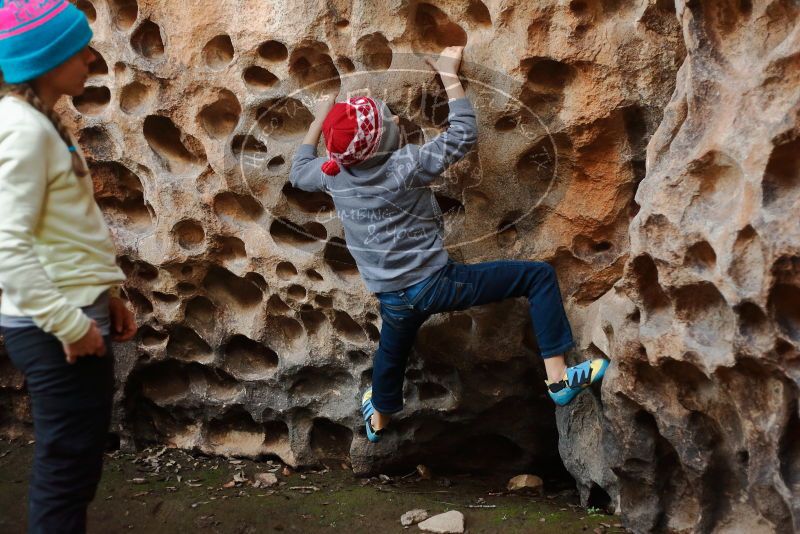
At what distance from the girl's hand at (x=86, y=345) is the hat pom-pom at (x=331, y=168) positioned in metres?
0.99

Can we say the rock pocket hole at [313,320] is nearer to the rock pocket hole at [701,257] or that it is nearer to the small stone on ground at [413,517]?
the small stone on ground at [413,517]

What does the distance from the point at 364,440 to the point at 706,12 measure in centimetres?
184

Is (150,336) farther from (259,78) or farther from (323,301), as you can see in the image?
(259,78)

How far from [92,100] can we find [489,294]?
1.63 metres

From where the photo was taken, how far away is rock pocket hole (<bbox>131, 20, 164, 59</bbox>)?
3.17 meters

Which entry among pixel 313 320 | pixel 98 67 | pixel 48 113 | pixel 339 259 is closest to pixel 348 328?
pixel 313 320

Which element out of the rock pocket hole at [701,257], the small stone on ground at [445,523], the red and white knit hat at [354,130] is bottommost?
the small stone on ground at [445,523]

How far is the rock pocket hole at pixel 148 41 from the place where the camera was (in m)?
3.17

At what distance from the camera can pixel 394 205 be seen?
9.08 ft

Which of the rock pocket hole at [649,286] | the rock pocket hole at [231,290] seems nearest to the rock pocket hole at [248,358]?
the rock pocket hole at [231,290]

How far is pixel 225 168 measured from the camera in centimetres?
315

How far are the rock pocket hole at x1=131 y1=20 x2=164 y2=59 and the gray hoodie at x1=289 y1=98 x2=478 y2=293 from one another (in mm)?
756

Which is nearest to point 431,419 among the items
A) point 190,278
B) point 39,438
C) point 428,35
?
point 190,278

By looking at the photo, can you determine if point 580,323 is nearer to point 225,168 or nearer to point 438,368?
point 438,368
